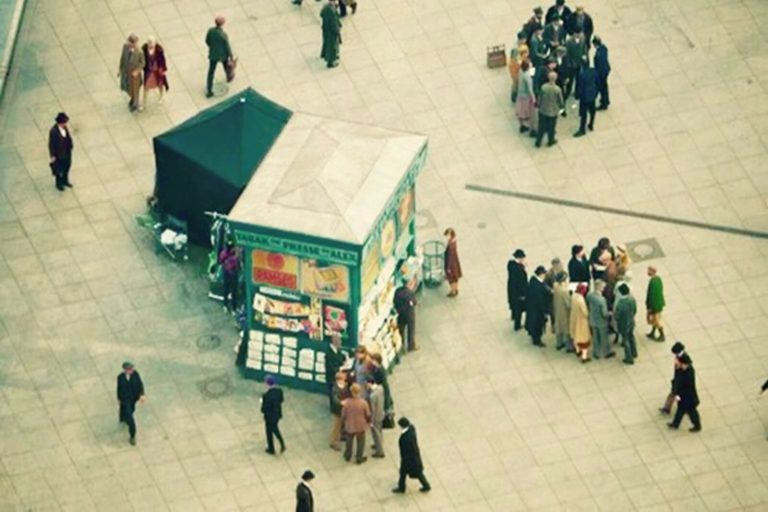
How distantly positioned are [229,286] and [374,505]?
559cm

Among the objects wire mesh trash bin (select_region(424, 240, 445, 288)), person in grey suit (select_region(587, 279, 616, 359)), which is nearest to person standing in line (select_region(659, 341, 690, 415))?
person in grey suit (select_region(587, 279, 616, 359))

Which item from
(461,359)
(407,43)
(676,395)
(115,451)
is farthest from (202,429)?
(407,43)

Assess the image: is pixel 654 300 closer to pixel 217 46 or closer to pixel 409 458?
pixel 409 458

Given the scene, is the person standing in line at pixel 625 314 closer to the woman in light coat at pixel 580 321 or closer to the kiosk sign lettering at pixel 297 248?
the woman in light coat at pixel 580 321

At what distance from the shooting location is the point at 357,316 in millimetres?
45156

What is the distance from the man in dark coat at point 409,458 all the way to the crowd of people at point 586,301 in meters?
3.93

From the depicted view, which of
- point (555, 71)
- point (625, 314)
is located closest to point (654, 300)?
point (625, 314)

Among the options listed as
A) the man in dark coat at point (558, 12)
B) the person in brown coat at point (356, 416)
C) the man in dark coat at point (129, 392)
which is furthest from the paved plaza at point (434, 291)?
the man in dark coat at point (558, 12)

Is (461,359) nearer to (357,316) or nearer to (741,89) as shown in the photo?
(357,316)

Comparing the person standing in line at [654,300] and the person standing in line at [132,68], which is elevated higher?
the person standing in line at [132,68]

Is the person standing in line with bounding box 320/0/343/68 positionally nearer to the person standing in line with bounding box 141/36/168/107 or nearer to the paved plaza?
the paved plaza

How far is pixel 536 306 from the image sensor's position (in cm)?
4659

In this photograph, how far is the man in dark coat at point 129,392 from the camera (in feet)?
146

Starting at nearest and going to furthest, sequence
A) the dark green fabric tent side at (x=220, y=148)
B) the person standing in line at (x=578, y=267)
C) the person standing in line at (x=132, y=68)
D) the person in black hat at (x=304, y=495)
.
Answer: the person in black hat at (x=304, y=495)
the person standing in line at (x=578, y=267)
the dark green fabric tent side at (x=220, y=148)
the person standing in line at (x=132, y=68)
